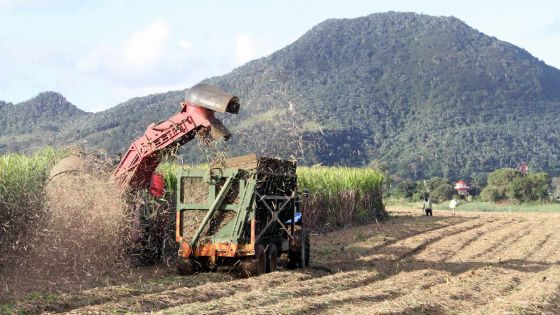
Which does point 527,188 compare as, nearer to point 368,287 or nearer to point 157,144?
point 368,287

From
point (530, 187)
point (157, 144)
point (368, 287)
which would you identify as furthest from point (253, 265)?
point (530, 187)

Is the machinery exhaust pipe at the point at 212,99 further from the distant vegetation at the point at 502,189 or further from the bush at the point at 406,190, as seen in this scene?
the bush at the point at 406,190

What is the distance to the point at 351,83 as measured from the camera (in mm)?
166875

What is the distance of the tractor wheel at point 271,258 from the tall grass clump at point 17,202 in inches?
171

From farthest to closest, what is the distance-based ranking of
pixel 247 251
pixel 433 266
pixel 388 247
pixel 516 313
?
pixel 388 247, pixel 433 266, pixel 247 251, pixel 516 313

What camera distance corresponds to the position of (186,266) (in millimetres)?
13438

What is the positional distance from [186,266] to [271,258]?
1.62m

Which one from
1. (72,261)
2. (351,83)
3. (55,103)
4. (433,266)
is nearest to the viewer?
(72,261)

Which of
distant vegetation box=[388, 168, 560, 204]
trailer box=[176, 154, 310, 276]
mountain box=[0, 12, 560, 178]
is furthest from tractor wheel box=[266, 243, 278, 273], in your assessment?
mountain box=[0, 12, 560, 178]

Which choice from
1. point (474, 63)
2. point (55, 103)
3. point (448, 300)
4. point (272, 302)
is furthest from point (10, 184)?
point (474, 63)

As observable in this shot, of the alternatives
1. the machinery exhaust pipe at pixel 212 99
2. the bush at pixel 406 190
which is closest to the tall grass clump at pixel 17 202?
the machinery exhaust pipe at pixel 212 99

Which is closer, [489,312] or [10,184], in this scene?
[489,312]

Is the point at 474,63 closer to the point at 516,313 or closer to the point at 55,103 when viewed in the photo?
the point at 55,103

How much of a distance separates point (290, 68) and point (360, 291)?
532ft
